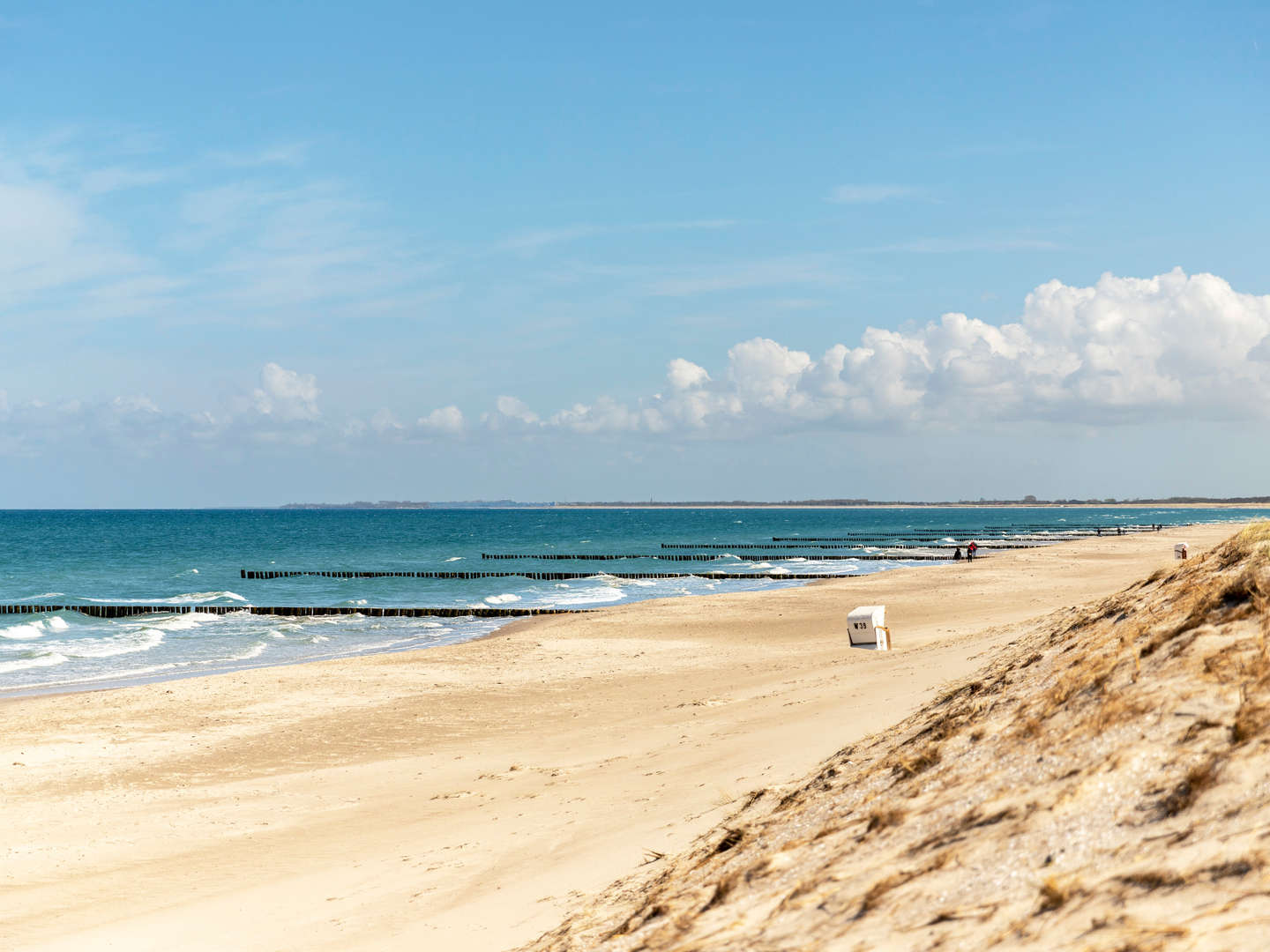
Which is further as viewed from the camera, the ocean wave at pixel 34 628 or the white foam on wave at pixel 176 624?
the white foam on wave at pixel 176 624

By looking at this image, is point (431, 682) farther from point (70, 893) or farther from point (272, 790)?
point (70, 893)

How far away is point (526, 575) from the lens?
61812 mm

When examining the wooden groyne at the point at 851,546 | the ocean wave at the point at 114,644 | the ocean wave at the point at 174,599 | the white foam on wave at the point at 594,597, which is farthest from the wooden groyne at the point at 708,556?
the ocean wave at the point at 114,644

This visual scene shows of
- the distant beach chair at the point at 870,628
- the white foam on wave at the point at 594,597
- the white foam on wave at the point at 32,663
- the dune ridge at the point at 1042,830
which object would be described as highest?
the dune ridge at the point at 1042,830

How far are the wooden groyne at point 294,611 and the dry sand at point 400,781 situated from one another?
1369 centimetres

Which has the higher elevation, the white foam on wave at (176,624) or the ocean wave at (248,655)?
the white foam on wave at (176,624)

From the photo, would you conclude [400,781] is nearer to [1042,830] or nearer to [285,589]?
[1042,830]

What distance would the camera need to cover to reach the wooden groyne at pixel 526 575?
2264 inches

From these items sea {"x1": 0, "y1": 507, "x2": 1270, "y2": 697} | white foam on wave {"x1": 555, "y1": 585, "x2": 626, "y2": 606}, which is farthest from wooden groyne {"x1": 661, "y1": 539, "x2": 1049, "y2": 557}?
white foam on wave {"x1": 555, "y1": 585, "x2": 626, "y2": 606}

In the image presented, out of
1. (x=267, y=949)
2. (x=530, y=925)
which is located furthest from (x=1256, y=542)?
(x=267, y=949)

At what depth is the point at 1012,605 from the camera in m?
30.6

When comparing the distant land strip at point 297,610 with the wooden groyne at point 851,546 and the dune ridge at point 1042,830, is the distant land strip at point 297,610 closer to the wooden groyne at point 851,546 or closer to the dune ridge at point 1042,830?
the dune ridge at point 1042,830

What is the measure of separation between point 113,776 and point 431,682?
25.9 ft

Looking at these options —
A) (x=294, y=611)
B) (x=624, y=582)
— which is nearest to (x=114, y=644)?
(x=294, y=611)
